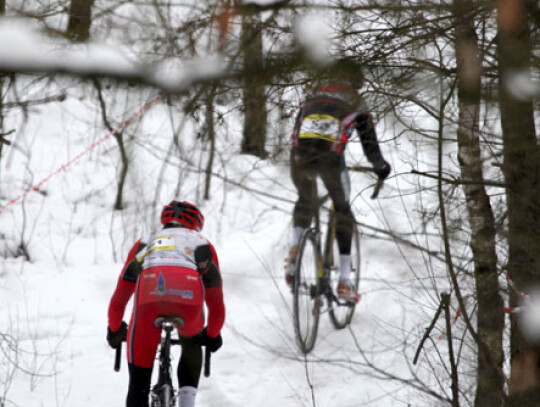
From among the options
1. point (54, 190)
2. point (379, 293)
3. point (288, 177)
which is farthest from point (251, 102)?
point (54, 190)

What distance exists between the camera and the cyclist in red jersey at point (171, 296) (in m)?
3.38

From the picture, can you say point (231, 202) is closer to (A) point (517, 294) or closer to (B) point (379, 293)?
(B) point (379, 293)

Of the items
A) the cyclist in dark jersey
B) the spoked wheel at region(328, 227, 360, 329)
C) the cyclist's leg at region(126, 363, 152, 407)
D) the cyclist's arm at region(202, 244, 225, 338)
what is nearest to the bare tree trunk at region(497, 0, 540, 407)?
the cyclist in dark jersey

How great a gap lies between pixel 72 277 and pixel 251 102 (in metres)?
4.53

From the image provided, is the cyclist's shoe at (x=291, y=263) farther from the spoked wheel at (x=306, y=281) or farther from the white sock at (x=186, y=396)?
the white sock at (x=186, y=396)

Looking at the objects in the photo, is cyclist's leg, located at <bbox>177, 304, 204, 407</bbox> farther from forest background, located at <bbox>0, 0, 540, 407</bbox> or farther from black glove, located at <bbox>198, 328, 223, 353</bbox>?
forest background, located at <bbox>0, 0, 540, 407</bbox>

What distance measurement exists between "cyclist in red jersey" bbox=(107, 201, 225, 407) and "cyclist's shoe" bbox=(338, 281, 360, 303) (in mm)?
1746

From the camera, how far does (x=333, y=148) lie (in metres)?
3.24

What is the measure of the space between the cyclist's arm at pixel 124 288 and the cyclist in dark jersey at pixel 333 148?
0.89m

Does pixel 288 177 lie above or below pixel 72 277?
below

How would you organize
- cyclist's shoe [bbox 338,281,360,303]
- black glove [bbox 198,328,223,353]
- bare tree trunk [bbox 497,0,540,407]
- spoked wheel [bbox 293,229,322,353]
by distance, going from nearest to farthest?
bare tree trunk [bbox 497,0,540,407] → black glove [bbox 198,328,223,353] → spoked wheel [bbox 293,229,322,353] → cyclist's shoe [bbox 338,281,360,303]

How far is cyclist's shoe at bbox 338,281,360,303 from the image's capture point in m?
5.25

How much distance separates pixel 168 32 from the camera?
7.63 ft

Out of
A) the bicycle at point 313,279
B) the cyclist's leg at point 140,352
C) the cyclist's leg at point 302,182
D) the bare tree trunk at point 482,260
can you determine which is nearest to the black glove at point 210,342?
the cyclist's leg at point 140,352
